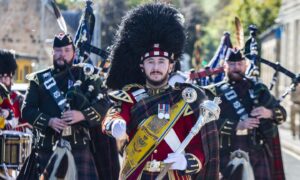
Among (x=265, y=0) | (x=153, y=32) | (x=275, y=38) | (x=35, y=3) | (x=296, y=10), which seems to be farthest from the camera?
(x=265, y=0)

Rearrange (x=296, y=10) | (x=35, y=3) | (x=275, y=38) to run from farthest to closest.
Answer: (x=275, y=38)
(x=296, y=10)
(x=35, y=3)

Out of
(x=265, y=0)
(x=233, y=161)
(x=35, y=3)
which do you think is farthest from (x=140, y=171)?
(x=265, y=0)

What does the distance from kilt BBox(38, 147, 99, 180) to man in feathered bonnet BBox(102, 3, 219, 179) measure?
2189 mm

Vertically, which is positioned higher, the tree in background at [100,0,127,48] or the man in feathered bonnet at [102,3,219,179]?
the tree in background at [100,0,127,48]

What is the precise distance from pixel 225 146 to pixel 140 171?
3293 mm

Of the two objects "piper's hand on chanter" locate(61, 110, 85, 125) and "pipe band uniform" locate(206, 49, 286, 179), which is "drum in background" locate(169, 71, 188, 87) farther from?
"piper's hand on chanter" locate(61, 110, 85, 125)

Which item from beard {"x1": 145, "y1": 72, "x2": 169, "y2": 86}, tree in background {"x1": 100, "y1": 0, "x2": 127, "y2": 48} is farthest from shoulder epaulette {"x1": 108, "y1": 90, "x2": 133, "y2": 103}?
tree in background {"x1": 100, "y1": 0, "x2": 127, "y2": 48}

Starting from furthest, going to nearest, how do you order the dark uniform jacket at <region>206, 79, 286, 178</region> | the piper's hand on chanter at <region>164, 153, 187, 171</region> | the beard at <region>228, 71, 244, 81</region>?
the beard at <region>228, 71, 244, 81</region> < the dark uniform jacket at <region>206, 79, 286, 178</region> < the piper's hand on chanter at <region>164, 153, 187, 171</region>

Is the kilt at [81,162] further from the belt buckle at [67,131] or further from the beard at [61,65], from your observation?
the beard at [61,65]

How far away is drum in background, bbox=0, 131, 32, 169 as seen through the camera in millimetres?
9320

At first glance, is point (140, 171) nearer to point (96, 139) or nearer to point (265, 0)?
point (96, 139)

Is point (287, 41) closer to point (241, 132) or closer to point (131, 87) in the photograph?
point (241, 132)

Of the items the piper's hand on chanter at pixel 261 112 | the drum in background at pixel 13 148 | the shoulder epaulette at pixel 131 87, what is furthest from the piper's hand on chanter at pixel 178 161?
the drum in background at pixel 13 148

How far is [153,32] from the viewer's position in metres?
6.21
